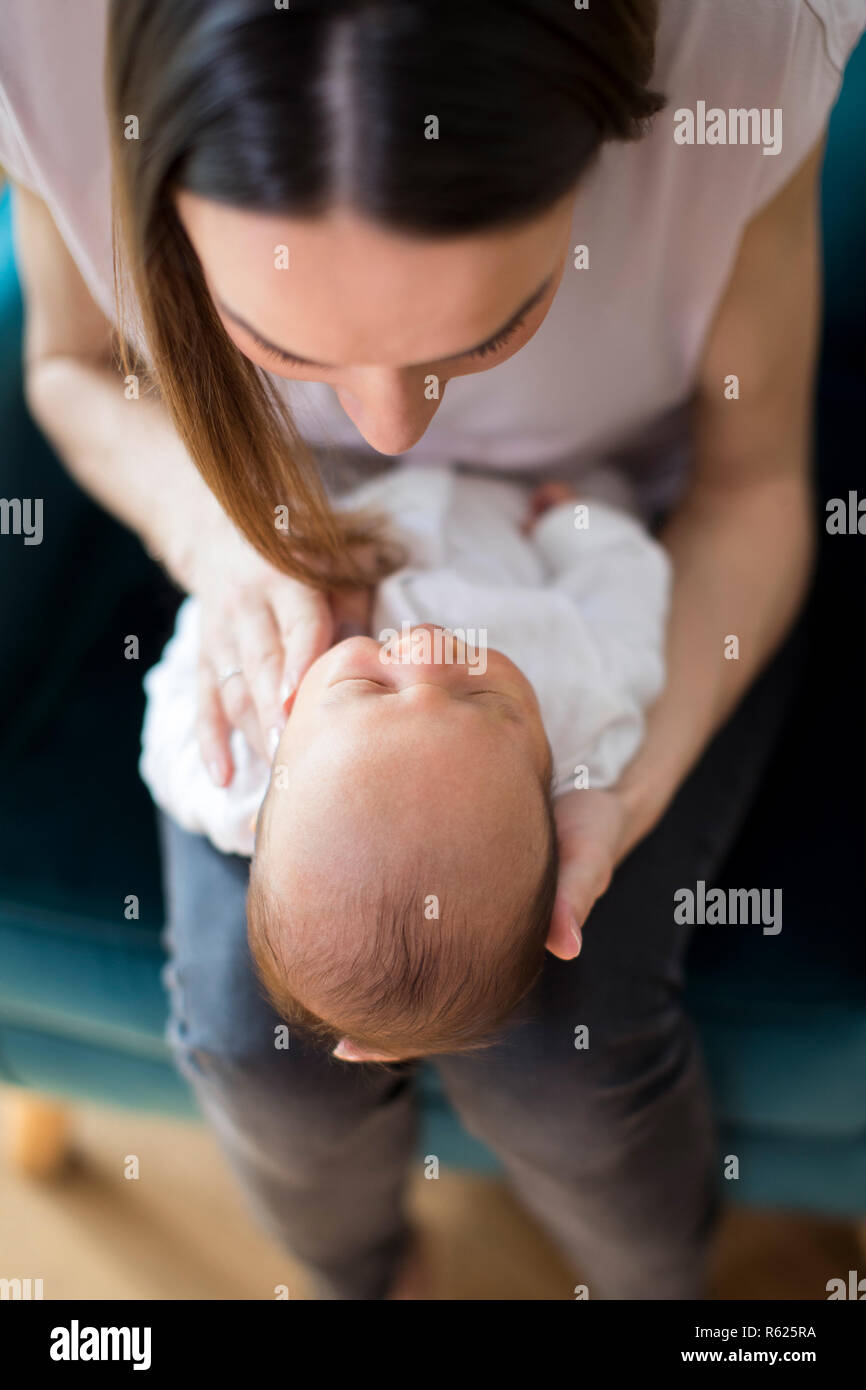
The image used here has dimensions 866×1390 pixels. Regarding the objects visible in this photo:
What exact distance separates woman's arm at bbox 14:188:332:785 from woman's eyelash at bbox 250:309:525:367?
0.23 m

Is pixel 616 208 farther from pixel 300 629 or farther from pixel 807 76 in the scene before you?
pixel 300 629

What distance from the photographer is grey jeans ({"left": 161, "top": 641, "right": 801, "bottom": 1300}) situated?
2.57 ft

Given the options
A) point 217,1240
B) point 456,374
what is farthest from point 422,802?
point 217,1240

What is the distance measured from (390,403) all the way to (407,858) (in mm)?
270

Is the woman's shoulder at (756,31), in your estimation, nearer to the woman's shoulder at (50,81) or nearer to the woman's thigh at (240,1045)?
the woman's shoulder at (50,81)

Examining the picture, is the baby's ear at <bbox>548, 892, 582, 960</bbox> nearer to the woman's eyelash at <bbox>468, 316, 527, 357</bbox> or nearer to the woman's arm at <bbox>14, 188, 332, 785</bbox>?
the woman's arm at <bbox>14, 188, 332, 785</bbox>

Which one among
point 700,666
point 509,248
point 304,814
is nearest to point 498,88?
point 509,248

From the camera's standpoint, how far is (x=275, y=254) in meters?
0.52

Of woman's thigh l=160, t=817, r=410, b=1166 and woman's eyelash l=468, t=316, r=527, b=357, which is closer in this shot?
woman's eyelash l=468, t=316, r=527, b=357

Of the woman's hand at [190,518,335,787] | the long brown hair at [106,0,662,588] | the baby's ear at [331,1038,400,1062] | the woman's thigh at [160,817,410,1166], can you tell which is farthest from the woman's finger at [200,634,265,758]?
the long brown hair at [106,0,662,588]

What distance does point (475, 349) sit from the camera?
0.59m

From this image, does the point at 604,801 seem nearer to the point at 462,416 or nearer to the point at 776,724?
the point at 776,724

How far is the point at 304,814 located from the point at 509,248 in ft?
1.15

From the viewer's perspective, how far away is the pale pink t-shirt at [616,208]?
0.68m
